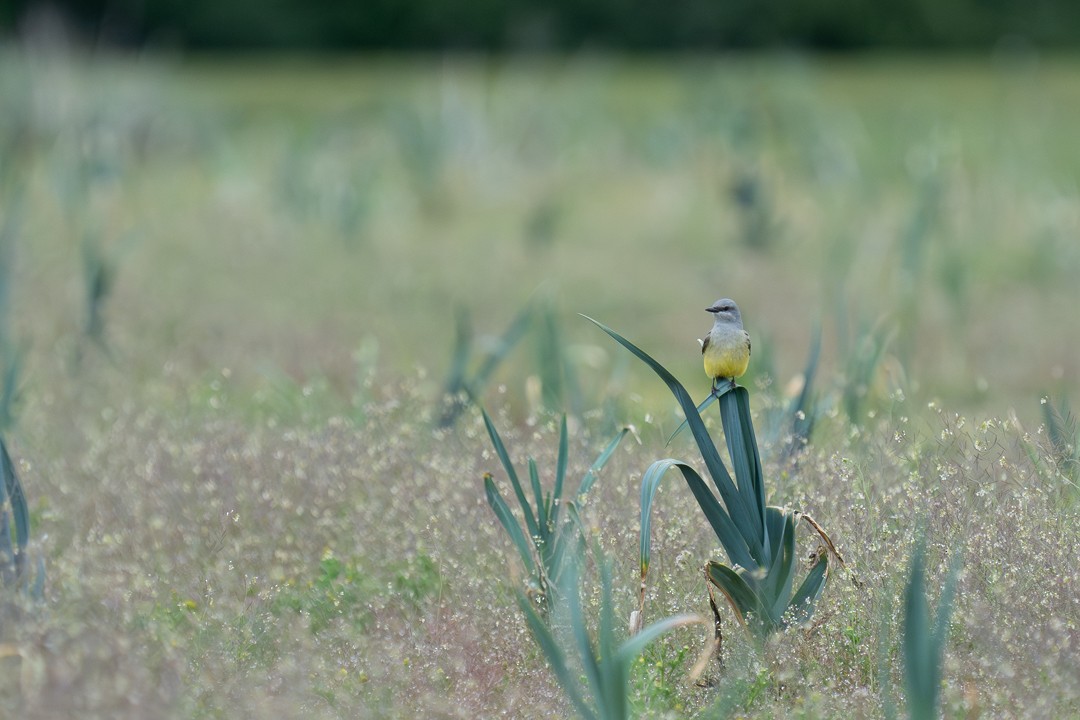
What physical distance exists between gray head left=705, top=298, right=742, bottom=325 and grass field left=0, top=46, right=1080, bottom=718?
1.25 ft

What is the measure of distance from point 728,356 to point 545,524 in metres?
0.45

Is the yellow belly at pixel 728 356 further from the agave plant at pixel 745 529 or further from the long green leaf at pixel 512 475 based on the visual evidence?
the long green leaf at pixel 512 475

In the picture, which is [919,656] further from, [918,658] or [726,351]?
[726,351]

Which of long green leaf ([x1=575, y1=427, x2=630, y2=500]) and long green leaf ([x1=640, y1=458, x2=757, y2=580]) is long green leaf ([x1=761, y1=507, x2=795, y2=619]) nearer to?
long green leaf ([x1=640, y1=458, x2=757, y2=580])

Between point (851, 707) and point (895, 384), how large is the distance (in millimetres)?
1331

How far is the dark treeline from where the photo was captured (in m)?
20.6

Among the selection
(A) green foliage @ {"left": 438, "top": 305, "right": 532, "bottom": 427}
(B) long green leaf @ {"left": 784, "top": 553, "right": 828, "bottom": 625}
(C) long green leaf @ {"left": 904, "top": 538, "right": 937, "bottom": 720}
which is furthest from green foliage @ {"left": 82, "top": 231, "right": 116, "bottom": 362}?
(C) long green leaf @ {"left": 904, "top": 538, "right": 937, "bottom": 720}

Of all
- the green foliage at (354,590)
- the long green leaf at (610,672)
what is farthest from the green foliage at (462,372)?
the long green leaf at (610,672)

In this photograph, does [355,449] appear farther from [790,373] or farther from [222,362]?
[790,373]

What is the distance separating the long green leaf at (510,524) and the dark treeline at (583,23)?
723 inches

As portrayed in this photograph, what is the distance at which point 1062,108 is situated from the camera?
14320mm

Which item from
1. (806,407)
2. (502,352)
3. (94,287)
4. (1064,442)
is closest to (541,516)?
(806,407)

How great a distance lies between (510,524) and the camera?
2.44 meters

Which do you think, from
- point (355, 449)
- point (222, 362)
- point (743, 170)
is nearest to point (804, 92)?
point (743, 170)
